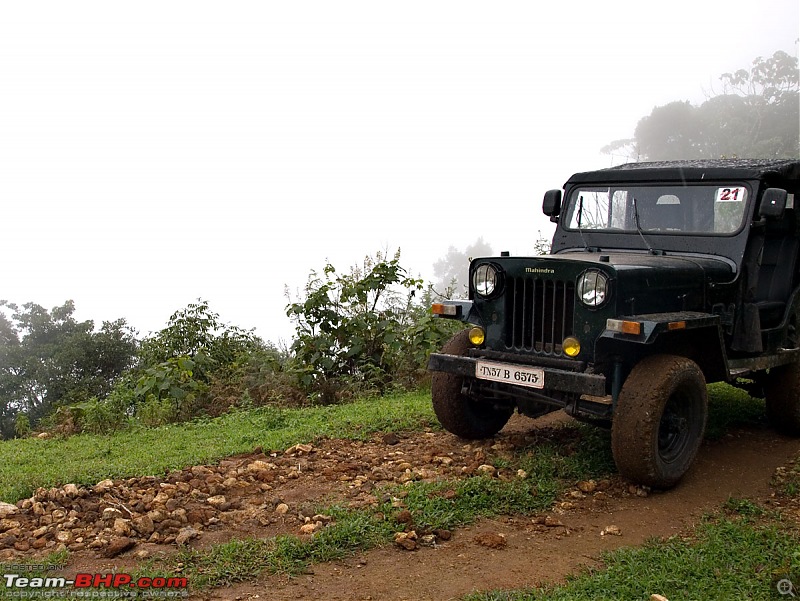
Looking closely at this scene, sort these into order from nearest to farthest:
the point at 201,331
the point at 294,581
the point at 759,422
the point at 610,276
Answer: the point at 294,581 < the point at 610,276 < the point at 759,422 < the point at 201,331

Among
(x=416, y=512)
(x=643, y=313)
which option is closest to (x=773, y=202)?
(x=643, y=313)

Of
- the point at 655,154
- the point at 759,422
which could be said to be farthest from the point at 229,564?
the point at 655,154

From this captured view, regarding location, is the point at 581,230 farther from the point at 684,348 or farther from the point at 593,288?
the point at 593,288

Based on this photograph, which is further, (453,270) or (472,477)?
(453,270)

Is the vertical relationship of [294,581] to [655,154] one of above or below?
below

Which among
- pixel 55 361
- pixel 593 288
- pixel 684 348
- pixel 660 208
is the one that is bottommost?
pixel 55 361

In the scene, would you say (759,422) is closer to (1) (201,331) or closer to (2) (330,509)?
(2) (330,509)

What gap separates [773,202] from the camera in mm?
5605

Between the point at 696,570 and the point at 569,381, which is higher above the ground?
the point at 569,381

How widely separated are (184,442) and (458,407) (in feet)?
8.03

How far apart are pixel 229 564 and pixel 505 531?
1562 mm

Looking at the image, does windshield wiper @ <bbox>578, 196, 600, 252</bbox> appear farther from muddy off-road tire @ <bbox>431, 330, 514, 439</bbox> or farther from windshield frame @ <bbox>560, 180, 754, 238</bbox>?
muddy off-road tire @ <bbox>431, 330, 514, 439</bbox>

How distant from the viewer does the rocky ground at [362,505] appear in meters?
3.93

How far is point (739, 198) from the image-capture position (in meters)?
5.89
